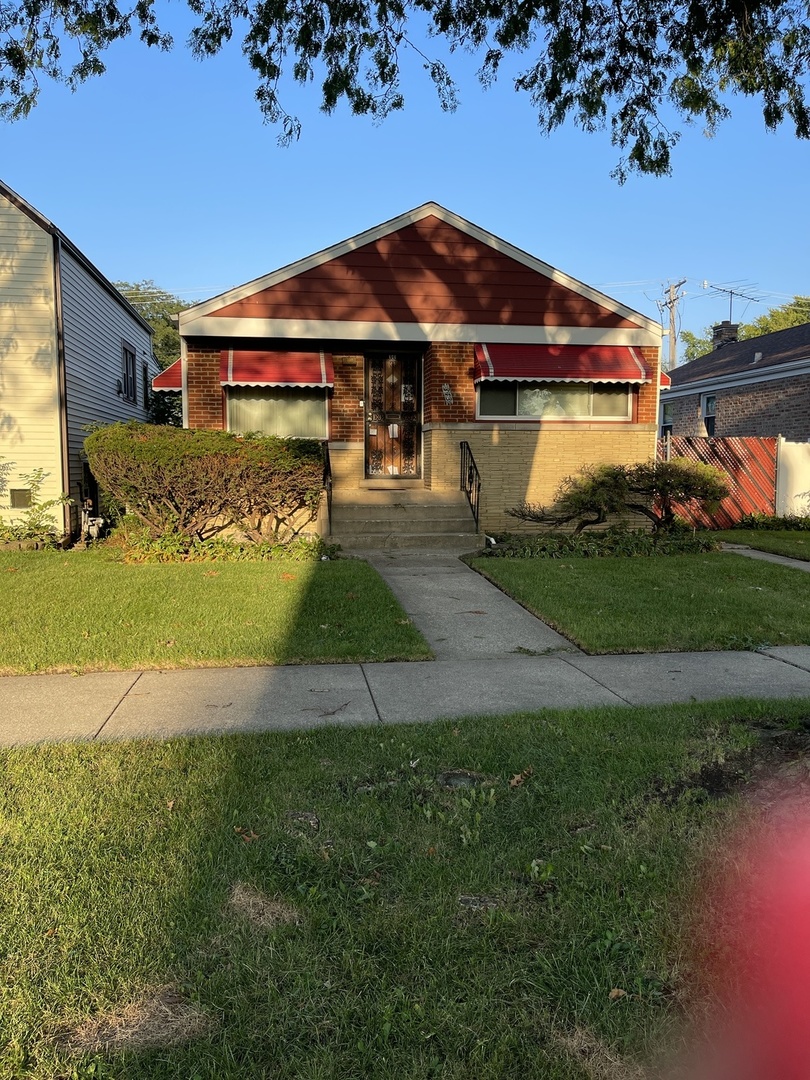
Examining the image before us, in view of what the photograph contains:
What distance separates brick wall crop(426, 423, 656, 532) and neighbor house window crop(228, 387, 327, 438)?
6.45ft

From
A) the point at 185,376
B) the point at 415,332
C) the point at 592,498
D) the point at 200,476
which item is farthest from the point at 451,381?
the point at 200,476

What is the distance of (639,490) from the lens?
12109mm

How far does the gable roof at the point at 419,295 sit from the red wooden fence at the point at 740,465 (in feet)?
12.0

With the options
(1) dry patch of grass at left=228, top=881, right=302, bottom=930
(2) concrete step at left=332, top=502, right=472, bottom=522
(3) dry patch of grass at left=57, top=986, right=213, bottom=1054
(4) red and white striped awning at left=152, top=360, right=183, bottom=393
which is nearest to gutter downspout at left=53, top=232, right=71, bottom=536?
(4) red and white striped awning at left=152, top=360, right=183, bottom=393

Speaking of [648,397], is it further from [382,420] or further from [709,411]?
[709,411]

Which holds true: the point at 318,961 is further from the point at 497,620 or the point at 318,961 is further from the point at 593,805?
the point at 497,620

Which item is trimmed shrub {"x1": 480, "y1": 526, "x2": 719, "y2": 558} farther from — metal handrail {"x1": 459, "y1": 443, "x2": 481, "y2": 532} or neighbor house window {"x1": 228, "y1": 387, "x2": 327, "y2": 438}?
neighbor house window {"x1": 228, "y1": 387, "x2": 327, "y2": 438}

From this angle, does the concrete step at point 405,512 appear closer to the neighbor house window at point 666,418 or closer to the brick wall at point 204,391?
the brick wall at point 204,391

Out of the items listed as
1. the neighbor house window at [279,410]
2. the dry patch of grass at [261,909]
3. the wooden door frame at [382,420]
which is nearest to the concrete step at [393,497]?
the wooden door frame at [382,420]

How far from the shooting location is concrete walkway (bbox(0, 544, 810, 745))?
15.6ft

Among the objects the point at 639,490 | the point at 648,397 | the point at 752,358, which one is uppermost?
the point at 752,358

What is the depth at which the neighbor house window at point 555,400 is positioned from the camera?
13477mm

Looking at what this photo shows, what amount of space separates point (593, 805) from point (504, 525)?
33.3 ft

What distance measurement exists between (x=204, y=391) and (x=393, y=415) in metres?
3.29
